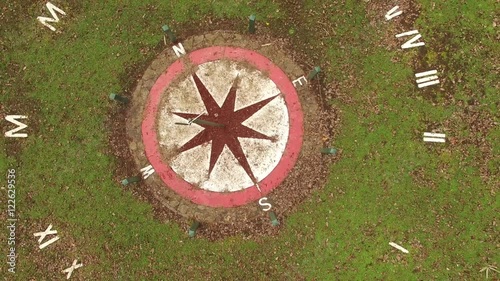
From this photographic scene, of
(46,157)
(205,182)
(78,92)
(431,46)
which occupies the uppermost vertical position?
(78,92)

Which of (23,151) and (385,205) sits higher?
(23,151)

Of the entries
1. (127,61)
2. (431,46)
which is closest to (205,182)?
(127,61)

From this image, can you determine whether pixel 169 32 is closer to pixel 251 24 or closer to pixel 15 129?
pixel 251 24

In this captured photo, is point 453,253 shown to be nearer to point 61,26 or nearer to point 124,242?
point 124,242

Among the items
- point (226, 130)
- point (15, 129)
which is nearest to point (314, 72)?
point (226, 130)

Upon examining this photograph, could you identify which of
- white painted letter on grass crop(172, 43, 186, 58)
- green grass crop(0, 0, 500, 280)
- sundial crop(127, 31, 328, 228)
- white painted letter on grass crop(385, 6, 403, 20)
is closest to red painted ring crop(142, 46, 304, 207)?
sundial crop(127, 31, 328, 228)

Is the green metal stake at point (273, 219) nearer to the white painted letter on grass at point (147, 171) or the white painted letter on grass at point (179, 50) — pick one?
the white painted letter on grass at point (147, 171)

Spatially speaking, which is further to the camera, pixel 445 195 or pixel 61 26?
pixel 61 26
